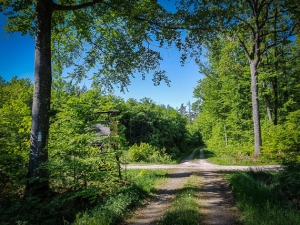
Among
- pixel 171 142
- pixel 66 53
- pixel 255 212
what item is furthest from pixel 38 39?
pixel 171 142

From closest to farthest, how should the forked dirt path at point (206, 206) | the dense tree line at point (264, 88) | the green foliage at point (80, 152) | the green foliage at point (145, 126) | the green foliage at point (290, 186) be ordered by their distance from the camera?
the forked dirt path at point (206, 206)
the green foliage at point (290, 186)
the green foliage at point (80, 152)
the dense tree line at point (264, 88)
the green foliage at point (145, 126)

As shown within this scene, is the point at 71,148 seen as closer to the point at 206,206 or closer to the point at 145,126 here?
the point at 206,206

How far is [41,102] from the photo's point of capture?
22.6 feet

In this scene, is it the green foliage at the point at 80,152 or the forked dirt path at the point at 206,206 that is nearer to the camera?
the forked dirt path at the point at 206,206

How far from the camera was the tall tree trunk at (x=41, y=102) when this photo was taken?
6555 millimetres

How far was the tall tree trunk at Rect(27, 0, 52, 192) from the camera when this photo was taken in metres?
6.55

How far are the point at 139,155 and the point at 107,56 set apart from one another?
14.3 metres

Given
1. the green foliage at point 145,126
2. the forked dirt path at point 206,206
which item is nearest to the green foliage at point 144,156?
the green foliage at point 145,126

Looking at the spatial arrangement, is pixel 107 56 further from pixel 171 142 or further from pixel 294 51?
pixel 171 142

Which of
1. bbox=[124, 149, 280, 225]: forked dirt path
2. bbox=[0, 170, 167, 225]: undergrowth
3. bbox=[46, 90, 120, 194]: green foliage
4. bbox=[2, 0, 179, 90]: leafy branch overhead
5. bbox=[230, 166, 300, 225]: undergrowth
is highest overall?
bbox=[2, 0, 179, 90]: leafy branch overhead

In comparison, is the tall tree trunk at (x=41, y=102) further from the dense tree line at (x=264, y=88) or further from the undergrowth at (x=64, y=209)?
the dense tree line at (x=264, y=88)

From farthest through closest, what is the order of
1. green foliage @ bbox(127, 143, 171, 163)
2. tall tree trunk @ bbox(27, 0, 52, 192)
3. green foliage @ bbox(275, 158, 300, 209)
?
green foliage @ bbox(127, 143, 171, 163) < tall tree trunk @ bbox(27, 0, 52, 192) < green foliage @ bbox(275, 158, 300, 209)

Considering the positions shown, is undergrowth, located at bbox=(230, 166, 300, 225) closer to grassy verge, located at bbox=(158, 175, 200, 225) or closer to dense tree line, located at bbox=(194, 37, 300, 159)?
grassy verge, located at bbox=(158, 175, 200, 225)

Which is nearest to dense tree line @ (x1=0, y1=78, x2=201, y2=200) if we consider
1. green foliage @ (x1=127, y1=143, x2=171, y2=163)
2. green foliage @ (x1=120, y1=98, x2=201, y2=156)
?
green foliage @ (x1=127, y1=143, x2=171, y2=163)
